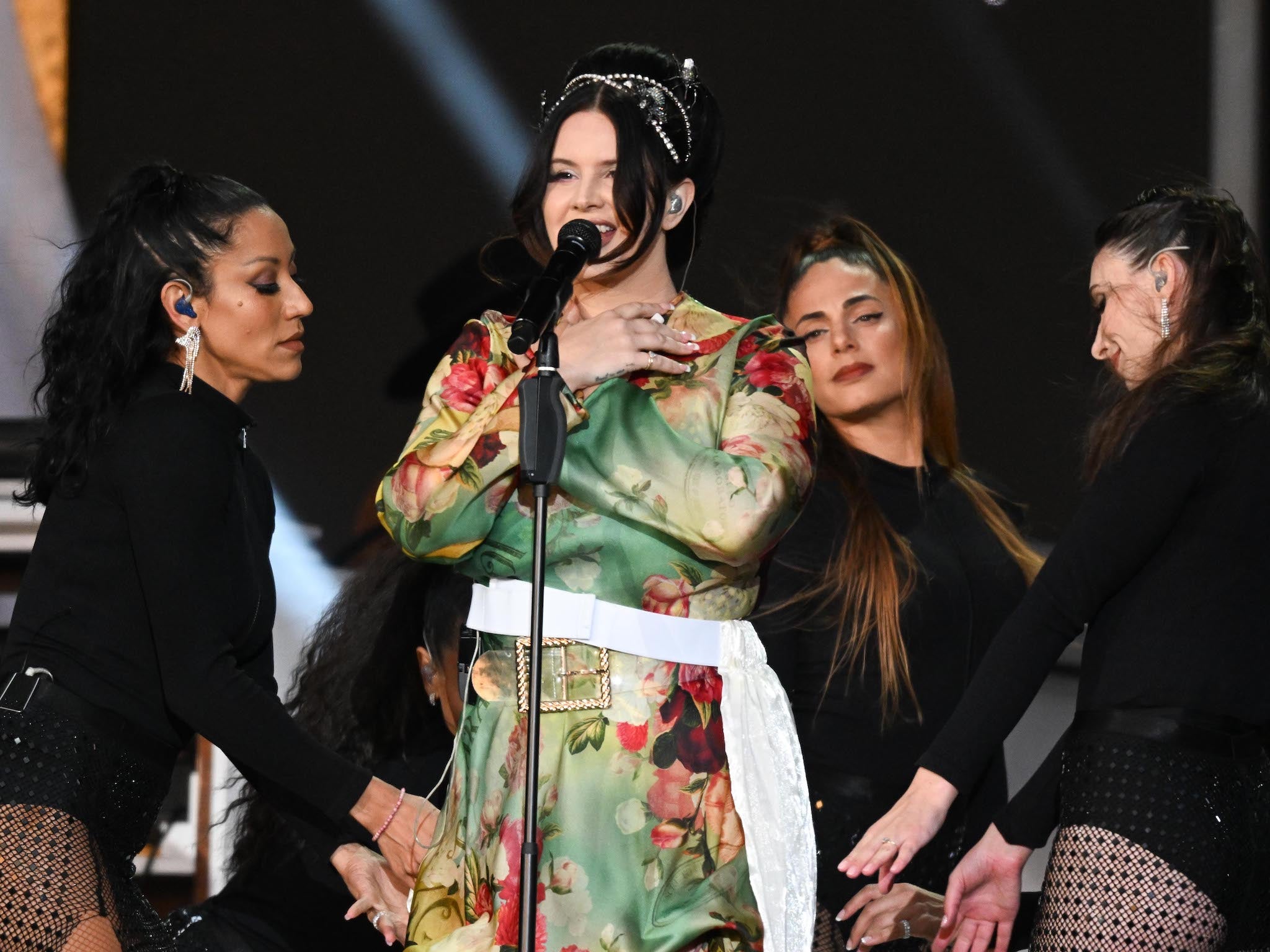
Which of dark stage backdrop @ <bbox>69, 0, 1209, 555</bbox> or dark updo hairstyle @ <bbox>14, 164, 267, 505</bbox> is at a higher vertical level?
dark stage backdrop @ <bbox>69, 0, 1209, 555</bbox>

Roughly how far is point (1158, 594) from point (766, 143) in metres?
1.95

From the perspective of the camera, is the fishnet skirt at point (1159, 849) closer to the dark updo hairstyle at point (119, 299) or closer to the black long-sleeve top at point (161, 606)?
the black long-sleeve top at point (161, 606)

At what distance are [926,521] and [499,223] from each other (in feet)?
4.17

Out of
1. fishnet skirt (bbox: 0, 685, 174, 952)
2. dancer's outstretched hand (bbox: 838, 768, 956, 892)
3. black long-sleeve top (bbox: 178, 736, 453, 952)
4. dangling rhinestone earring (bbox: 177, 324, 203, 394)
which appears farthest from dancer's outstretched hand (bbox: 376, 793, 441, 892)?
dangling rhinestone earring (bbox: 177, 324, 203, 394)

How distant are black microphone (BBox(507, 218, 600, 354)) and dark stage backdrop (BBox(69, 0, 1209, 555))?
1.80m

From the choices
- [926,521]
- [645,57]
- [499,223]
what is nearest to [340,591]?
[499,223]

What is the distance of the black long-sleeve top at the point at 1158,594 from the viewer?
1.98 m

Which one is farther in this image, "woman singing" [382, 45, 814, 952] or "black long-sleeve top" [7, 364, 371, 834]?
"black long-sleeve top" [7, 364, 371, 834]

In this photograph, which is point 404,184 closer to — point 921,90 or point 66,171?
point 66,171

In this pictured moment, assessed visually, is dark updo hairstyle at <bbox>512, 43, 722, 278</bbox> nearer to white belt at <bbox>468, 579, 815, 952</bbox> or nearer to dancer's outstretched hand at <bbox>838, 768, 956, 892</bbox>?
white belt at <bbox>468, 579, 815, 952</bbox>

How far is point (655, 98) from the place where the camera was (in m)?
2.10

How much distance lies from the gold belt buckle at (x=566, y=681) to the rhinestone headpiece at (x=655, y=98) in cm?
68

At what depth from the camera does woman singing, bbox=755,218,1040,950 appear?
2760mm

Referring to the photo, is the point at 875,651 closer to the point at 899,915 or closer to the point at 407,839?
the point at 899,915
